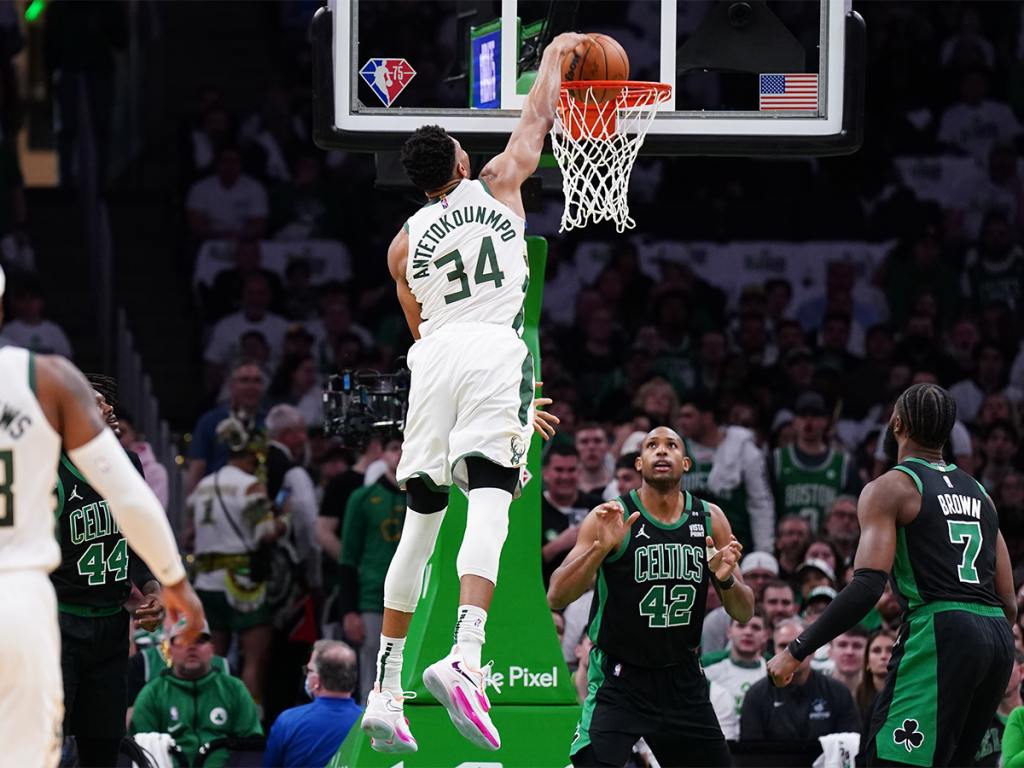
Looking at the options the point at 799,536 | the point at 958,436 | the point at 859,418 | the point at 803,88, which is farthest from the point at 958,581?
the point at 859,418

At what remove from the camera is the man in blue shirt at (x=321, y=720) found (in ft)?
37.2

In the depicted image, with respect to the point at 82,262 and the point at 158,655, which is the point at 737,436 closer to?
the point at 158,655

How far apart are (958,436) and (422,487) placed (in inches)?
272

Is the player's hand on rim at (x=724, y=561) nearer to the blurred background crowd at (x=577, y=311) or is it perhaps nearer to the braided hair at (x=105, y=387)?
the blurred background crowd at (x=577, y=311)

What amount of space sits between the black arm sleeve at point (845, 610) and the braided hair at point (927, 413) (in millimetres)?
693

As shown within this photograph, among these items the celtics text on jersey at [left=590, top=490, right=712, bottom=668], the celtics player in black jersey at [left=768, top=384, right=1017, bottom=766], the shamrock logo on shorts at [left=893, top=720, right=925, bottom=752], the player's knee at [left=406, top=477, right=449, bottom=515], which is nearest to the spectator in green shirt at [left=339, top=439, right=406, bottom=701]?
the celtics text on jersey at [left=590, top=490, right=712, bottom=668]

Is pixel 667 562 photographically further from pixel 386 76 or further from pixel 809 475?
pixel 809 475

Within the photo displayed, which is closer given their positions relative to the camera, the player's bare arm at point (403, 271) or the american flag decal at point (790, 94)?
the player's bare arm at point (403, 271)

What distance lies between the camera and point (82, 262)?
63.9ft

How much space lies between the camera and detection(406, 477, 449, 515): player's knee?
366 inches

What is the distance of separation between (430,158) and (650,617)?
2578 millimetres

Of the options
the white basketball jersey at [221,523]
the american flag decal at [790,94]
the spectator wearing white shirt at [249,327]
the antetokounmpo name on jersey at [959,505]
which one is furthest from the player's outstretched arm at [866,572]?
the spectator wearing white shirt at [249,327]

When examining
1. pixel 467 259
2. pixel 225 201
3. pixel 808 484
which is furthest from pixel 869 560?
pixel 225 201

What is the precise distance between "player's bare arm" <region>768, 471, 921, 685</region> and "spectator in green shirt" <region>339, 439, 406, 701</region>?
478 centimetres
